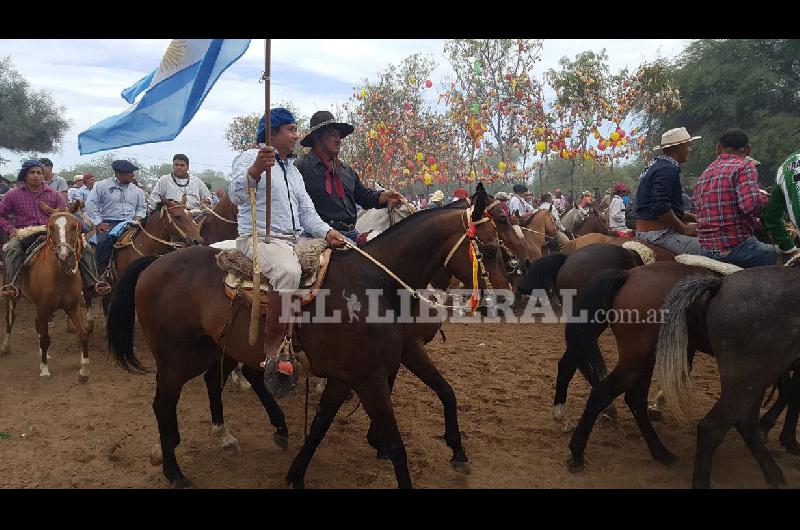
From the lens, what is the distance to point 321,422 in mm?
4457

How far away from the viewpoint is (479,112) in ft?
75.3

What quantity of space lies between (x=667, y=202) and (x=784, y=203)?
1.12 meters

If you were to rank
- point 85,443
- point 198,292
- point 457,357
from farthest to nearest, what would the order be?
point 457,357 < point 85,443 < point 198,292

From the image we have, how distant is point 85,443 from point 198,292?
2154 millimetres

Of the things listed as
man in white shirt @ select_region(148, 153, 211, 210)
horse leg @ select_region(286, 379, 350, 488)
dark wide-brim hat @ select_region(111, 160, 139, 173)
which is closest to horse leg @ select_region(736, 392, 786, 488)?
horse leg @ select_region(286, 379, 350, 488)

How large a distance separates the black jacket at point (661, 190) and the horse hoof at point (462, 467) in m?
3.16

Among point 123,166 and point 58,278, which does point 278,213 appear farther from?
point 123,166

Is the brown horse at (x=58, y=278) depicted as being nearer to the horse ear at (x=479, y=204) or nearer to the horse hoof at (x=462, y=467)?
A: the horse hoof at (x=462, y=467)

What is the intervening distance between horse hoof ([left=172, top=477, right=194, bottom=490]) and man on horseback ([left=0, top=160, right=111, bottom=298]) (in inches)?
181

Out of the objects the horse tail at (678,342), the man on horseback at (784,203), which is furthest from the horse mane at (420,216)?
the man on horseback at (784,203)

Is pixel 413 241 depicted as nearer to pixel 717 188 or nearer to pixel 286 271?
pixel 286 271

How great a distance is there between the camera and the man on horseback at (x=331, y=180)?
5.54 m

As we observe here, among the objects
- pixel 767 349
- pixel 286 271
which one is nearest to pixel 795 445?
pixel 767 349

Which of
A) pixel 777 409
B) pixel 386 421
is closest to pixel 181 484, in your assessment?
pixel 386 421
